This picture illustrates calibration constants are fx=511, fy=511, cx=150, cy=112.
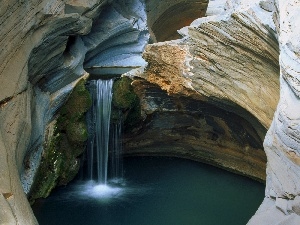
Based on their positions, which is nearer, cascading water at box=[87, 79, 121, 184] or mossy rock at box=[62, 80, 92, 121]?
mossy rock at box=[62, 80, 92, 121]

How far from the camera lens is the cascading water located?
12.6 m

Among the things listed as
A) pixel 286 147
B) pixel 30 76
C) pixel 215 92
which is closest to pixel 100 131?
pixel 30 76

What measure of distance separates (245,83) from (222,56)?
75 cm

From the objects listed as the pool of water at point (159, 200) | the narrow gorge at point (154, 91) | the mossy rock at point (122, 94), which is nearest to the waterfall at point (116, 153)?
the pool of water at point (159, 200)

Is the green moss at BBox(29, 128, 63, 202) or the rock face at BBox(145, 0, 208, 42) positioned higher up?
the rock face at BBox(145, 0, 208, 42)

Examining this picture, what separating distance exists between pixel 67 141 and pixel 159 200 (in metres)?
2.62

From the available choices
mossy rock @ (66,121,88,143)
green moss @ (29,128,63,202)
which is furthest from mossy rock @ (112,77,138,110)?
green moss @ (29,128,63,202)

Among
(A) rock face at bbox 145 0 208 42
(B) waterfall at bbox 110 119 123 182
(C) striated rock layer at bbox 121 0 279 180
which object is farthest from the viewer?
(A) rock face at bbox 145 0 208 42

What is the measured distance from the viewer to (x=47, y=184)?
11.6 meters

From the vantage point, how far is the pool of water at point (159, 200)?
35.3ft

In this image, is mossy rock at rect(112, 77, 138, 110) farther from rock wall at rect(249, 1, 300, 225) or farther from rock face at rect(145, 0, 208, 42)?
rock wall at rect(249, 1, 300, 225)

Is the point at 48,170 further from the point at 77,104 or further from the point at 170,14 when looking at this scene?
the point at 170,14

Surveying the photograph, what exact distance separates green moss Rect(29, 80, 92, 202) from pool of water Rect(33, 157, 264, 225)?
0.42m

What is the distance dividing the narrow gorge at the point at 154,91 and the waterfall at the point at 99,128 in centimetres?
22
